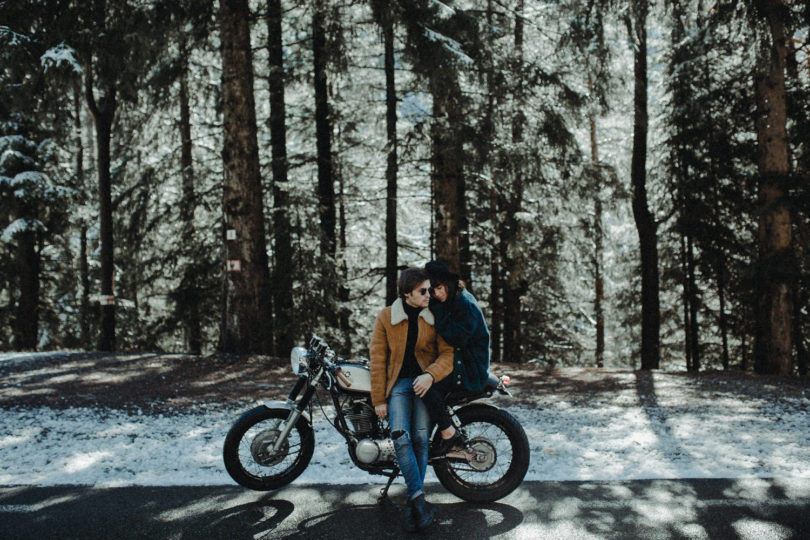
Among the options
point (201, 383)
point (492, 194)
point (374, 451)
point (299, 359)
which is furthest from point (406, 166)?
point (374, 451)

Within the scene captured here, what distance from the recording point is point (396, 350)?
4051 mm

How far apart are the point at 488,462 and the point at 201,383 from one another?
224 inches

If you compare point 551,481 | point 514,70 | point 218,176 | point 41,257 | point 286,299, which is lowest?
point 551,481

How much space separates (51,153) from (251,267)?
12.1m

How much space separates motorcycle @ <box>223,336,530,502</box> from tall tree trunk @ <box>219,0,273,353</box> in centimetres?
640

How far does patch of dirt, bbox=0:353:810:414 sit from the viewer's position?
7.58 m

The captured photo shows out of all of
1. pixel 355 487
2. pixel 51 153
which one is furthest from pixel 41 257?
pixel 355 487

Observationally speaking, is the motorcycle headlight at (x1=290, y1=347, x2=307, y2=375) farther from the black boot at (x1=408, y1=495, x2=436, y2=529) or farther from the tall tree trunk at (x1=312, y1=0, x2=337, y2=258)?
the tall tree trunk at (x1=312, y1=0, x2=337, y2=258)

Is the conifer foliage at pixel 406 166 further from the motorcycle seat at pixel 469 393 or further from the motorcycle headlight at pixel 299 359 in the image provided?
the motorcycle seat at pixel 469 393

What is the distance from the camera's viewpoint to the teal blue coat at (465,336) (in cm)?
400

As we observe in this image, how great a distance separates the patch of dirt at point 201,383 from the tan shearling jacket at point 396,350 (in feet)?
13.3

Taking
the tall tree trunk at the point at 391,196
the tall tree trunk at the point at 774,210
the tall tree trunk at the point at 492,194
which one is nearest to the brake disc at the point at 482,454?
the tall tree trunk at the point at 492,194

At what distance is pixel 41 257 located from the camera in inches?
833

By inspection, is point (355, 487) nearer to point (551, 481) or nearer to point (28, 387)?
point (551, 481)
